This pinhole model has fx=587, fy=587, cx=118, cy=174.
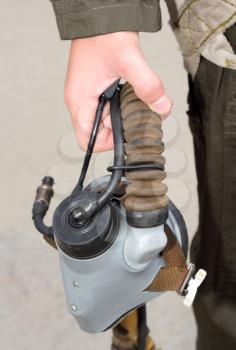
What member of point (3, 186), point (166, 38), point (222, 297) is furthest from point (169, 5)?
point (166, 38)

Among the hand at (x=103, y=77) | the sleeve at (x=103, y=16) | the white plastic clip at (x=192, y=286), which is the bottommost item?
the white plastic clip at (x=192, y=286)

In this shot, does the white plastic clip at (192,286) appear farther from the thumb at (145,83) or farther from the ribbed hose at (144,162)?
the thumb at (145,83)

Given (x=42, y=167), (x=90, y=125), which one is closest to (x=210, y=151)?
(x=90, y=125)

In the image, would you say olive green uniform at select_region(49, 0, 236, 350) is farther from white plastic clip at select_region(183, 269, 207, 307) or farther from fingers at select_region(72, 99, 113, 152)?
white plastic clip at select_region(183, 269, 207, 307)

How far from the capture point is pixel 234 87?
903 millimetres

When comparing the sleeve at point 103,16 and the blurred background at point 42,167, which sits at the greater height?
the sleeve at point 103,16

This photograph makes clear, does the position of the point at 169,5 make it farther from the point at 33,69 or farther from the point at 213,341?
the point at 33,69

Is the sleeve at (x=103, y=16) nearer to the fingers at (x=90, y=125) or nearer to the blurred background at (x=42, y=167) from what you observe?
the fingers at (x=90, y=125)

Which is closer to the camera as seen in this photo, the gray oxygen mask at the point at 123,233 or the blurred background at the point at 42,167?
the gray oxygen mask at the point at 123,233

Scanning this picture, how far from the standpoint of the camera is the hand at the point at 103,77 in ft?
2.45

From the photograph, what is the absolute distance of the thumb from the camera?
741 millimetres

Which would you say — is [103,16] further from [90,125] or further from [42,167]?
[42,167]

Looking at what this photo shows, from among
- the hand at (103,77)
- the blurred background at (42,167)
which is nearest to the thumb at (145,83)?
the hand at (103,77)

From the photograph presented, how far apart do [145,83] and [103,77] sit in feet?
0.25
